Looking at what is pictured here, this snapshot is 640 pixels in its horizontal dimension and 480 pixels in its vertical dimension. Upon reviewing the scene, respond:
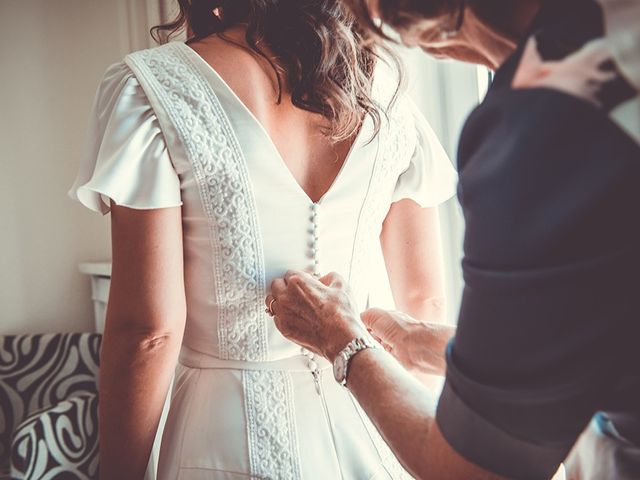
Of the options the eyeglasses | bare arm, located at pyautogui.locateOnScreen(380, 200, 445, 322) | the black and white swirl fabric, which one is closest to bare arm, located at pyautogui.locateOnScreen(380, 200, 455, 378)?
bare arm, located at pyautogui.locateOnScreen(380, 200, 445, 322)

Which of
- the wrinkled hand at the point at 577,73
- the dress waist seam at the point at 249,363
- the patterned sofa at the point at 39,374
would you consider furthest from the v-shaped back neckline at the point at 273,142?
the patterned sofa at the point at 39,374

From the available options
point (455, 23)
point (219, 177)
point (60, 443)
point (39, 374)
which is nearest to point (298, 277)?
point (219, 177)

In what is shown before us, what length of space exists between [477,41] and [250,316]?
49cm

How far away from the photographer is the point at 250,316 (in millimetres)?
881

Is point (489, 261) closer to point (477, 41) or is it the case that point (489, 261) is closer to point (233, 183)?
point (477, 41)

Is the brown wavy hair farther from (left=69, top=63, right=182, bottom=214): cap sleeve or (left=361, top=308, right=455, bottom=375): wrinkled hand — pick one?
(left=361, top=308, right=455, bottom=375): wrinkled hand

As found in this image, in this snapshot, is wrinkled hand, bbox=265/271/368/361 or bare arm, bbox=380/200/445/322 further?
bare arm, bbox=380/200/445/322

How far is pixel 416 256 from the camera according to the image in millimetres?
1057

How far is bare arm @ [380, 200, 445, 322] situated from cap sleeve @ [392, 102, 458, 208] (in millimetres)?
26

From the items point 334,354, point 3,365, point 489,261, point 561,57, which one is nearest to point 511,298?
point 489,261

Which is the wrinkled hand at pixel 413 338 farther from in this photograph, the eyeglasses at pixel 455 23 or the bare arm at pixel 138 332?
the eyeglasses at pixel 455 23

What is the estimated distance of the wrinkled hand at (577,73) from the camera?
0.40m

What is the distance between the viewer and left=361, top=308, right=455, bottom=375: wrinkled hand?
88cm

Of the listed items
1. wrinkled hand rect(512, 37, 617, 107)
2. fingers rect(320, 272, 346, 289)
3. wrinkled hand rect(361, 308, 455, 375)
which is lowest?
wrinkled hand rect(361, 308, 455, 375)
